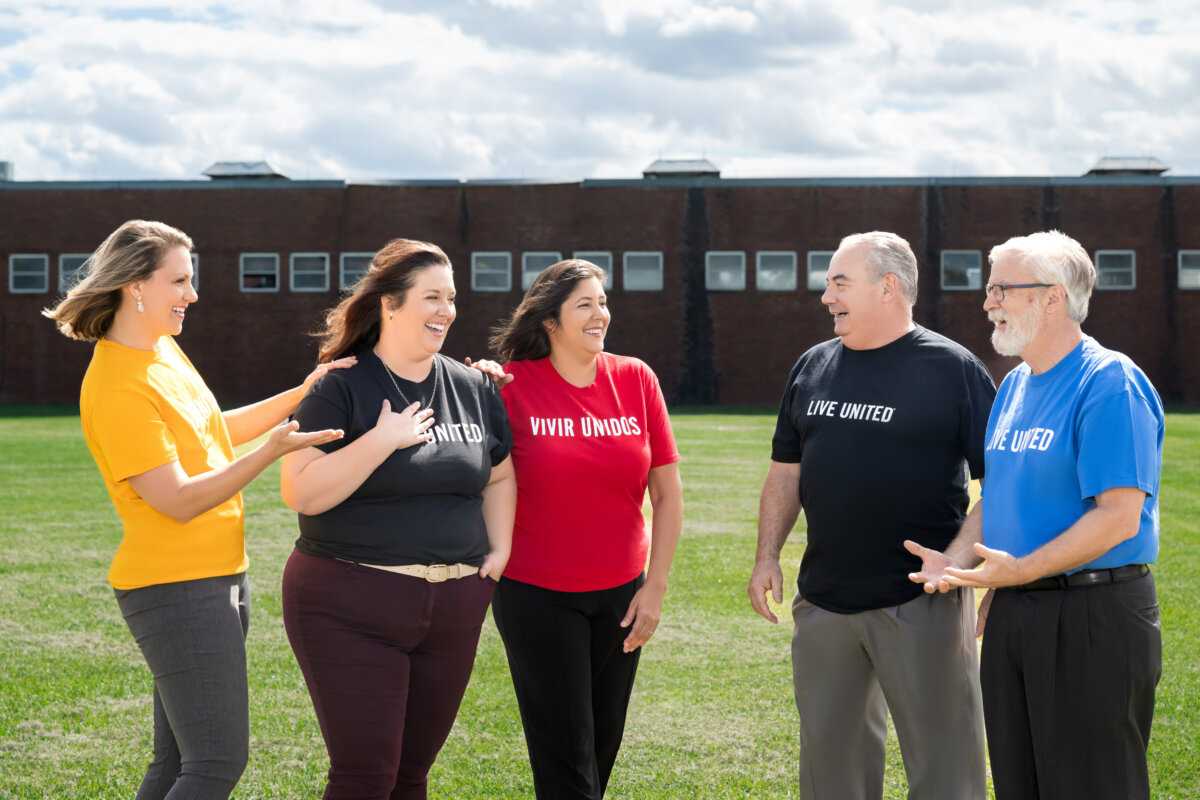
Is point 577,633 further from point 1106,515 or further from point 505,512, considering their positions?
point 1106,515

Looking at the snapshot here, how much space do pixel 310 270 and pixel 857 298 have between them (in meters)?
33.4

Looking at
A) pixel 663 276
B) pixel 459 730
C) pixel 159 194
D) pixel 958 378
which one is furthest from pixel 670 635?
pixel 159 194

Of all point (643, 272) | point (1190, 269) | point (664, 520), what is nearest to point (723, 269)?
point (643, 272)

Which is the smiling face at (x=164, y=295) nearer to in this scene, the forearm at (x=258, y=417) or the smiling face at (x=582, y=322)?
the forearm at (x=258, y=417)

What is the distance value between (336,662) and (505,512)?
30.0 inches

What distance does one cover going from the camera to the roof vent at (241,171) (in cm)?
3625

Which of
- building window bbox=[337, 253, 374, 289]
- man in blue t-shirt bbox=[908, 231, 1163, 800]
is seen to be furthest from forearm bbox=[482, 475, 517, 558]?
building window bbox=[337, 253, 374, 289]

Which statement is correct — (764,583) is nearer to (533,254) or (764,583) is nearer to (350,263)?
(533,254)

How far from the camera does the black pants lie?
384 centimetres

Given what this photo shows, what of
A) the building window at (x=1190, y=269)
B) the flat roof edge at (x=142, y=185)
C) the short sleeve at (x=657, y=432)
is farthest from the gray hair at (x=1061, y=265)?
the building window at (x=1190, y=269)

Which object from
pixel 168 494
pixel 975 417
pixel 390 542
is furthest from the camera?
pixel 975 417

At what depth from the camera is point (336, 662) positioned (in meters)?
3.34

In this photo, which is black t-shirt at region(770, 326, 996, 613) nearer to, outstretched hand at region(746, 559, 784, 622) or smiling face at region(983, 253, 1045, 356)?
outstretched hand at region(746, 559, 784, 622)

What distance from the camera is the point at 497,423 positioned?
3.75 meters
